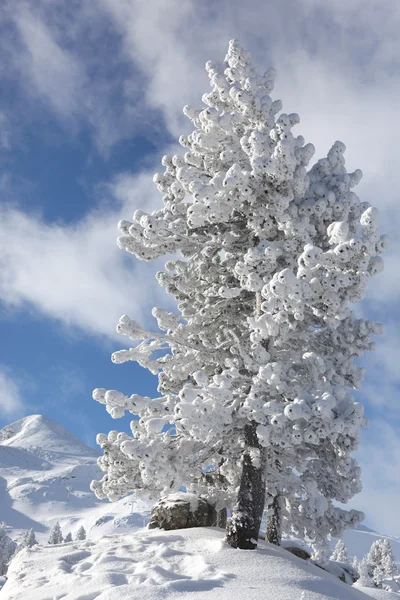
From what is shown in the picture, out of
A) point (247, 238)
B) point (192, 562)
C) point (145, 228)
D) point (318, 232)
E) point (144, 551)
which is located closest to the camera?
point (192, 562)

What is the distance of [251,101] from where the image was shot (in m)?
12.0

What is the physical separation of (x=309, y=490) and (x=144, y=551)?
4.55 m

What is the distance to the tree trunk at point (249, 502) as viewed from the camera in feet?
31.6

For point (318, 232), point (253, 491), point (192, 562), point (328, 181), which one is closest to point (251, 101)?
point (328, 181)

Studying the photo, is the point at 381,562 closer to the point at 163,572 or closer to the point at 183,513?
the point at 183,513

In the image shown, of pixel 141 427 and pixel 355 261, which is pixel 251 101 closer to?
pixel 355 261

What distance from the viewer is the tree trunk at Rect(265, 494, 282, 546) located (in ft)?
40.4

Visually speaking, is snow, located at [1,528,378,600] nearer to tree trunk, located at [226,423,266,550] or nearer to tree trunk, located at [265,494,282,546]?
tree trunk, located at [226,423,266,550]

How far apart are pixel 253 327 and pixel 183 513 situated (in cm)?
531

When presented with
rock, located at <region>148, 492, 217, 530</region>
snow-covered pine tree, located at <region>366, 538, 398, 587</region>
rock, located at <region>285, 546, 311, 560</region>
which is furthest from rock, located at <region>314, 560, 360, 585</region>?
snow-covered pine tree, located at <region>366, 538, 398, 587</region>

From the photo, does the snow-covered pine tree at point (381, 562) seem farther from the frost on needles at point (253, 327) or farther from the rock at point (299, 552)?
the frost on needles at point (253, 327)

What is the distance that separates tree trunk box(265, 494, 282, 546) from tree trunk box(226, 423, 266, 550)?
2.27 metres

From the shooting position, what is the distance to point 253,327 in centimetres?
1039

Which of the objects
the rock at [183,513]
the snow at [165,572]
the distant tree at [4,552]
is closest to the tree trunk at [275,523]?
the rock at [183,513]
